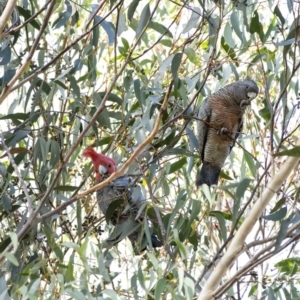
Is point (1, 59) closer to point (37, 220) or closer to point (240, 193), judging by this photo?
point (37, 220)

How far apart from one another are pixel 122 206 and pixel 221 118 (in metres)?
0.69

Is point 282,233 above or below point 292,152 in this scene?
below

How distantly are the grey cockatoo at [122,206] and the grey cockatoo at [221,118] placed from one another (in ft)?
1.16

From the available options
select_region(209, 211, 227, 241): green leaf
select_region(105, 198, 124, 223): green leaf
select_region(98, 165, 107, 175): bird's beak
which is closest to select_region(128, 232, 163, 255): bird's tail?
select_region(105, 198, 124, 223): green leaf

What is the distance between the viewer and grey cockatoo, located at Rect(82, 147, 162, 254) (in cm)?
218

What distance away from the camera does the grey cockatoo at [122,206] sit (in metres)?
2.18

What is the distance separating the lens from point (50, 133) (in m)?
2.38

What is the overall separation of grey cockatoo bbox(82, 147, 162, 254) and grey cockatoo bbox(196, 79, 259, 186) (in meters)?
0.35

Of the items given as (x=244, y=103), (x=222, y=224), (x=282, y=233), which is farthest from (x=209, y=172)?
(x=282, y=233)

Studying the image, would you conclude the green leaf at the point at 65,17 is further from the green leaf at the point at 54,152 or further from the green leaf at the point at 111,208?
the green leaf at the point at 111,208

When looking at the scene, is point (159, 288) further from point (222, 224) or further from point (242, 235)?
point (222, 224)

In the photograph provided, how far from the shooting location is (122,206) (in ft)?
7.39

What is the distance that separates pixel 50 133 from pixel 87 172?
186 mm

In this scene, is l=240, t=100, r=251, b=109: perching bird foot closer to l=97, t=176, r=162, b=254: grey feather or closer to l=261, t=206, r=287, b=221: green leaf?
l=97, t=176, r=162, b=254: grey feather
